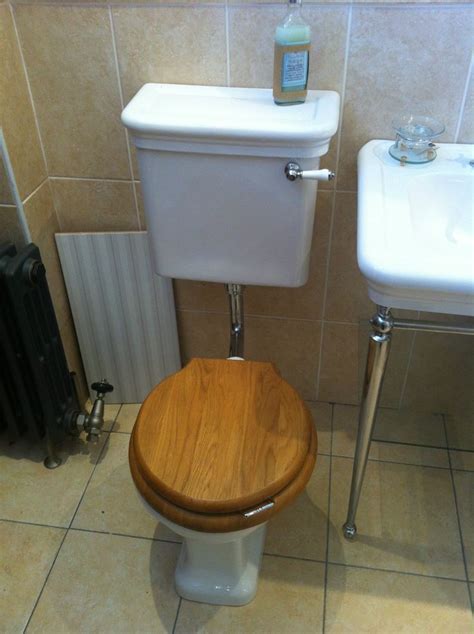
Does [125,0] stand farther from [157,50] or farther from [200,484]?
[200,484]

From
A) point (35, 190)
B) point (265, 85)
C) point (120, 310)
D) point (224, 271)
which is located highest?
point (265, 85)

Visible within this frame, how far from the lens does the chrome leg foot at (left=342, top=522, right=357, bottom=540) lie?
1307 millimetres

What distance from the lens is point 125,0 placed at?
1.10m

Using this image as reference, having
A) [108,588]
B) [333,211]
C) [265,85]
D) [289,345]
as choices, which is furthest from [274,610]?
[265,85]

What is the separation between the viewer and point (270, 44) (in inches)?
43.9

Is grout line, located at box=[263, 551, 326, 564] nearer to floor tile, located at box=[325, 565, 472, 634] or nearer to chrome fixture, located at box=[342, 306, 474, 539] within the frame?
floor tile, located at box=[325, 565, 472, 634]

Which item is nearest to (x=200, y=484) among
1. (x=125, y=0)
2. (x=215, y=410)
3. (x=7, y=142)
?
(x=215, y=410)

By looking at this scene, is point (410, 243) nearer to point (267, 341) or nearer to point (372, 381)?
point (372, 381)

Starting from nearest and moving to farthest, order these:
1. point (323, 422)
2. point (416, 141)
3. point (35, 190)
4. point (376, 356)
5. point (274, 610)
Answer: point (376, 356) < point (416, 141) < point (274, 610) < point (35, 190) < point (323, 422)

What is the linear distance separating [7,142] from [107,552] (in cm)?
94

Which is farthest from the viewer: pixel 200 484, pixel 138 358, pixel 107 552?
pixel 138 358

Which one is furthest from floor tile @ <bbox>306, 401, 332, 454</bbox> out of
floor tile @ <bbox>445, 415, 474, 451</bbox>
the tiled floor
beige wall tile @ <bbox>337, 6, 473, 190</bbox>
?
beige wall tile @ <bbox>337, 6, 473, 190</bbox>

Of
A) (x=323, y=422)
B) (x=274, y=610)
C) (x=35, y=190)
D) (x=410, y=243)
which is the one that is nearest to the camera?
(x=410, y=243)

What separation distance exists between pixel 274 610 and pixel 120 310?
816 millimetres
